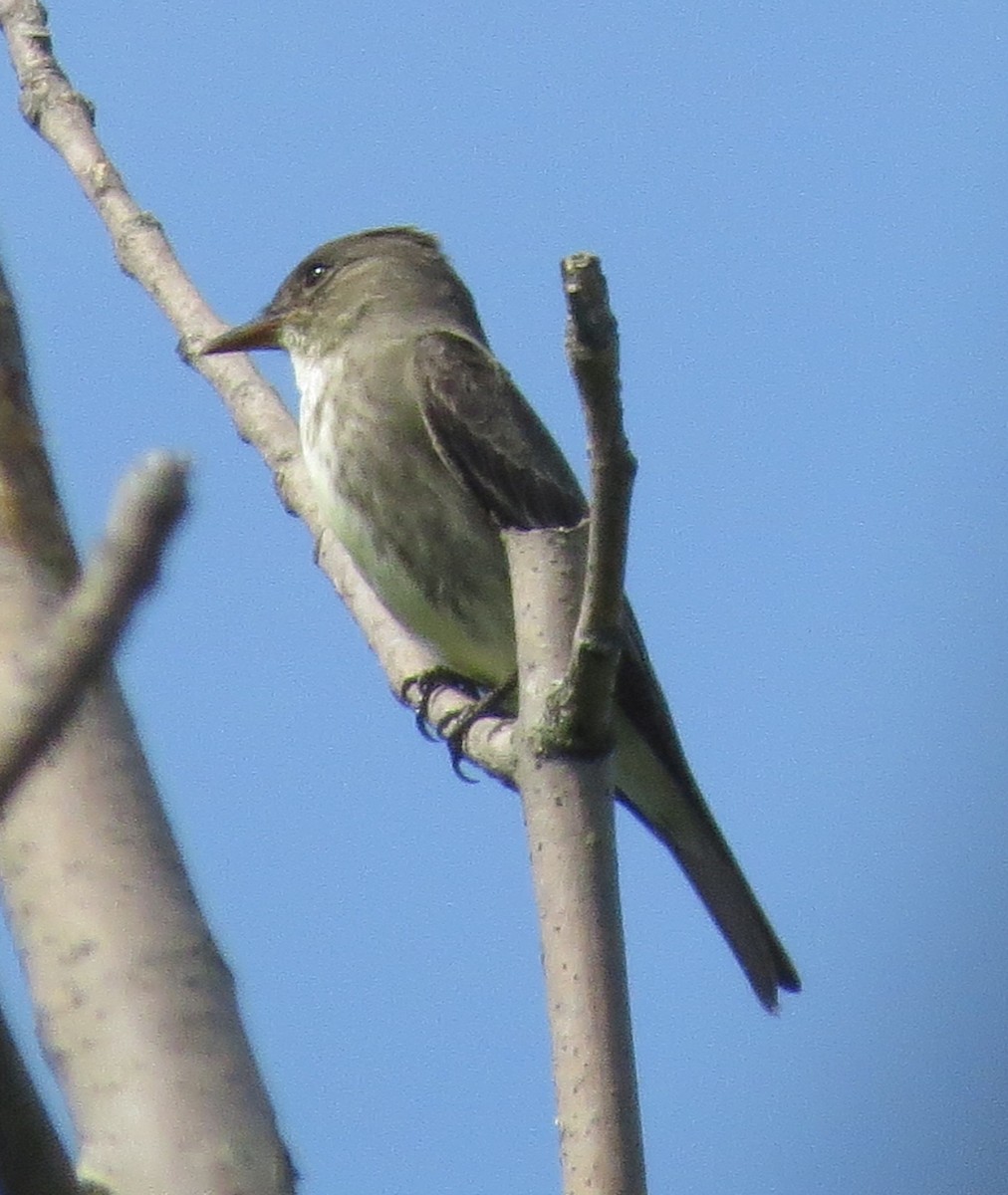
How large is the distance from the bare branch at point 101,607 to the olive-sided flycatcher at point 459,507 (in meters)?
3.43

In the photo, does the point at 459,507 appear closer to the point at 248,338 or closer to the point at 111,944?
the point at 248,338

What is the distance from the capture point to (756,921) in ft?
15.5

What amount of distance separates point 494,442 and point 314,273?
4.06ft

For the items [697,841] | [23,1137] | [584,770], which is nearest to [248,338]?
[697,841]

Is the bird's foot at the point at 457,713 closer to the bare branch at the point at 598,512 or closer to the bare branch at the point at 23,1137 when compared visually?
the bare branch at the point at 598,512

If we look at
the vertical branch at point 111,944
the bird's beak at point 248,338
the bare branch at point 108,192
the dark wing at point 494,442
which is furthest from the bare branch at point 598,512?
the dark wing at point 494,442

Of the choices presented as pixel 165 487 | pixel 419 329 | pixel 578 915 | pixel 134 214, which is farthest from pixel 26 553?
pixel 419 329

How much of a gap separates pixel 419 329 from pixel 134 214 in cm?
139

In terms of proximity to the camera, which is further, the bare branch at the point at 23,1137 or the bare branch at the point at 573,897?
the bare branch at the point at 573,897

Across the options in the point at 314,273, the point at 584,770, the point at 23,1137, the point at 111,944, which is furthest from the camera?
the point at 314,273

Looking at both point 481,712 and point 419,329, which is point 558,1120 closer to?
point 481,712

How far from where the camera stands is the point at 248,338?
5238 mm

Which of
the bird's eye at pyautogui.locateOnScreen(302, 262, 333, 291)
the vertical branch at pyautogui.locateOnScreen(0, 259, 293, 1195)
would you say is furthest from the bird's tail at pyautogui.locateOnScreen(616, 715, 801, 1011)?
the vertical branch at pyautogui.locateOnScreen(0, 259, 293, 1195)

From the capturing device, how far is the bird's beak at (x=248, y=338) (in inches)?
169
